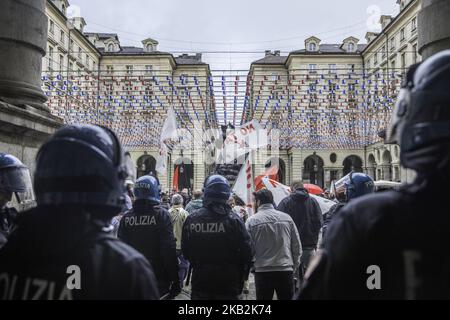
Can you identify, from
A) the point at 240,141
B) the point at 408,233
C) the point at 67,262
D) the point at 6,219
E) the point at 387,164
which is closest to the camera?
the point at 408,233

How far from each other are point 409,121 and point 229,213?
2.68 metres

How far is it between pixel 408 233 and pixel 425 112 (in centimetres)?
40

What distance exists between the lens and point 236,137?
1155 cm

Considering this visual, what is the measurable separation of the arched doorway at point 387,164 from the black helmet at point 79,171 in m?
43.5

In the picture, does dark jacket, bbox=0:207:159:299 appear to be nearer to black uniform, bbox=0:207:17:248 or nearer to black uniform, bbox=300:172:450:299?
black uniform, bbox=300:172:450:299

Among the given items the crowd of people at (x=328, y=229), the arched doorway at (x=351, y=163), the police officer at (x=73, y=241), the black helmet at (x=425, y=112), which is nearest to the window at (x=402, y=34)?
the arched doorway at (x=351, y=163)

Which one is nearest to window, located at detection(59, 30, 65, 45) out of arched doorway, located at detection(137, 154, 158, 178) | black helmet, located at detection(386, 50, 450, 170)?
arched doorway, located at detection(137, 154, 158, 178)

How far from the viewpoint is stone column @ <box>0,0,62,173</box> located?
197 inches

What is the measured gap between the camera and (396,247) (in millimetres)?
1369

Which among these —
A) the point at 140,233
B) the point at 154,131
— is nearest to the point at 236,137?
the point at 140,233

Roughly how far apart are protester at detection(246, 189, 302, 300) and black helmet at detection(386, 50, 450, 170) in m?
3.41

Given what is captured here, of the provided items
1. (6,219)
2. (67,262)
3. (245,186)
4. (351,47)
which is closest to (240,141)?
(245,186)

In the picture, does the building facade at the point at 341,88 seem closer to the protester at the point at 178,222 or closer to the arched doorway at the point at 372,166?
the arched doorway at the point at 372,166

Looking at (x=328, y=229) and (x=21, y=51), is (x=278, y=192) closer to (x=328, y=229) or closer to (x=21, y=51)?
(x=21, y=51)
